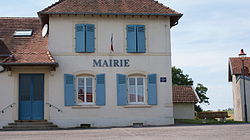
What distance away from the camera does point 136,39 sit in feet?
68.5

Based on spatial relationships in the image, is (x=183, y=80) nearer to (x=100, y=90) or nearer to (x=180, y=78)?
(x=180, y=78)

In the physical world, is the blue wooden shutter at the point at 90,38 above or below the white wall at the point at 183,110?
above

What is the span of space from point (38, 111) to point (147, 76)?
5547 millimetres

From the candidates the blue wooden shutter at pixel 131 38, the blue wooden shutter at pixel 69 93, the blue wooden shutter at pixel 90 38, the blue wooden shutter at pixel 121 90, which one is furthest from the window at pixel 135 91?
the blue wooden shutter at pixel 69 93

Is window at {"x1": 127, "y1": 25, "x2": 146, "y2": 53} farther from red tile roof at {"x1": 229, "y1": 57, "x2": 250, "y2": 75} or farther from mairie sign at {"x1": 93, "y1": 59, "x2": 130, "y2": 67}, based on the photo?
red tile roof at {"x1": 229, "y1": 57, "x2": 250, "y2": 75}

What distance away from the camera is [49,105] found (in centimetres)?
1998

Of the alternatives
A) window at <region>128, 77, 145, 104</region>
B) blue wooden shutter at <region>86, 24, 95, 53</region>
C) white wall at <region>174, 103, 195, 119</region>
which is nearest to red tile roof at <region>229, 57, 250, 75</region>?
white wall at <region>174, 103, 195, 119</region>

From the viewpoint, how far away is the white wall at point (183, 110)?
26.2 m

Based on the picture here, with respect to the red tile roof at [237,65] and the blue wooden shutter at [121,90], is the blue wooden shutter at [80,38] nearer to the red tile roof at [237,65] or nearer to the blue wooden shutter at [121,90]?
the blue wooden shutter at [121,90]

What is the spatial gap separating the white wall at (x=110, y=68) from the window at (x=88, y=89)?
0.26m

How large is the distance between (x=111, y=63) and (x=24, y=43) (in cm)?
460

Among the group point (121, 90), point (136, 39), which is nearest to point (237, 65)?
point (136, 39)

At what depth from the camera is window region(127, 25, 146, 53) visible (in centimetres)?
2080

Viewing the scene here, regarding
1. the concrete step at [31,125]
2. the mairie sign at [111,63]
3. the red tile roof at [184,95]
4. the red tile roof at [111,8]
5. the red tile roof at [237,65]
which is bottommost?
the concrete step at [31,125]
